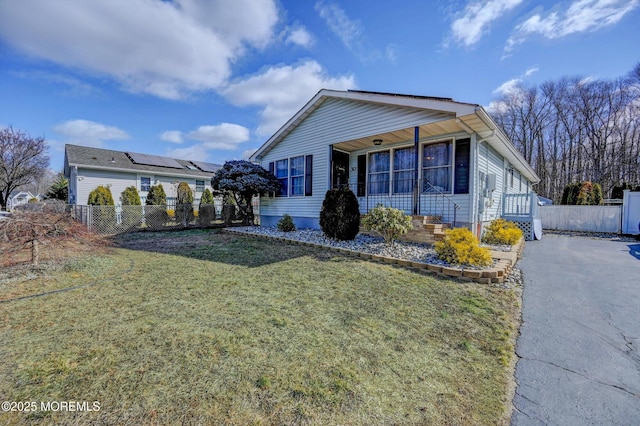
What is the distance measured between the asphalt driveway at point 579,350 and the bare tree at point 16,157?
31543 millimetres

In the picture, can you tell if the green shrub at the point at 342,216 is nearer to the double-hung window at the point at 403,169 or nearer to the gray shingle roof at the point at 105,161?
the double-hung window at the point at 403,169

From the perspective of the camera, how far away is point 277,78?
1291cm

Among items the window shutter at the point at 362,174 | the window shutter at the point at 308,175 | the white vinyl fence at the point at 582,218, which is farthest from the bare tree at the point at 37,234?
the white vinyl fence at the point at 582,218

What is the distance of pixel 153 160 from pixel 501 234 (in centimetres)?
2303

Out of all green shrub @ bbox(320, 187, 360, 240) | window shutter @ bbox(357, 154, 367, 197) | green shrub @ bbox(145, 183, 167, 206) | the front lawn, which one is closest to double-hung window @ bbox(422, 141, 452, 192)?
window shutter @ bbox(357, 154, 367, 197)

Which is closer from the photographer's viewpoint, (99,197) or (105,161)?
(99,197)

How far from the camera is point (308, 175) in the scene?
1065cm

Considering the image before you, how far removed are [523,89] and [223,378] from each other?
35605 mm

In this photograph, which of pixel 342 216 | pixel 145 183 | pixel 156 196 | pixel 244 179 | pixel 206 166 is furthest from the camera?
pixel 206 166

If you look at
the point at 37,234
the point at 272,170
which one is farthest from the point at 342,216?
the point at 37,234

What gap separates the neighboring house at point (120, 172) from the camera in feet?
54.8

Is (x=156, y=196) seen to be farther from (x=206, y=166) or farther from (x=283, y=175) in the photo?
(x=283, y=175)

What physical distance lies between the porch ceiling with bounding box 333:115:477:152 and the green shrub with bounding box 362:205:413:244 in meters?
2.78

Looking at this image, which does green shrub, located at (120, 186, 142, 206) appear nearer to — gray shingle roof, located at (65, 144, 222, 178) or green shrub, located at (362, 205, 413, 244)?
gray shingle roof, located at (65, 144, 222, 178)
